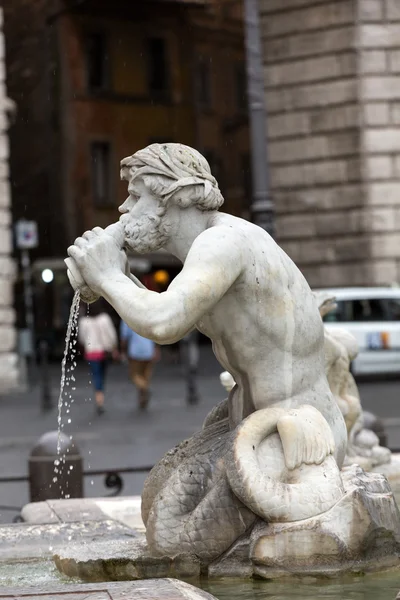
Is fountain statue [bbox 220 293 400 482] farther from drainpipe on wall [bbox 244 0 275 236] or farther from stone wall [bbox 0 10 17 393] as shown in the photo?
stone wall [bbox 0 10 17 393]

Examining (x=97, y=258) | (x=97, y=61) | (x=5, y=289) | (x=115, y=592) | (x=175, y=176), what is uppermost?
(x=97, y=61)

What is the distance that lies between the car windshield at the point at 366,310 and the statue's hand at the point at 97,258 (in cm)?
1752

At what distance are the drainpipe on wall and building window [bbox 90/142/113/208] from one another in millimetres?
22448

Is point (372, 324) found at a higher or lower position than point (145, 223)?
lower

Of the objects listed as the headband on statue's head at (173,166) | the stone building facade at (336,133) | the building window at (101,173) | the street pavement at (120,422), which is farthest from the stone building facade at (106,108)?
the headband on statue's head at (173,166)

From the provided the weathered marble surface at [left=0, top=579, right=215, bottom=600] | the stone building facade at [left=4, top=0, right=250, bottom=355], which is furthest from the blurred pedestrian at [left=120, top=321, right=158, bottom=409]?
the stone building facade at [left=4, top=0, right=250, bottom=355]

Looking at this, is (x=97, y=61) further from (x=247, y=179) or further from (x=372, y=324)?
(x=372, y=324)

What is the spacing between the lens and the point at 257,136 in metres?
15.4

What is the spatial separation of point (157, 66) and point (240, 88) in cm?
263

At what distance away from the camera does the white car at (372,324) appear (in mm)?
22188

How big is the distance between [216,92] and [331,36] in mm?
14326

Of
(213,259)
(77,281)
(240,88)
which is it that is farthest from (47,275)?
(240,88)

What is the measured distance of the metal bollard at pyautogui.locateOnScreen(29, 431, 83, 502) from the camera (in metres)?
7.97

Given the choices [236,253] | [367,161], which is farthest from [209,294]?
[367,161]
